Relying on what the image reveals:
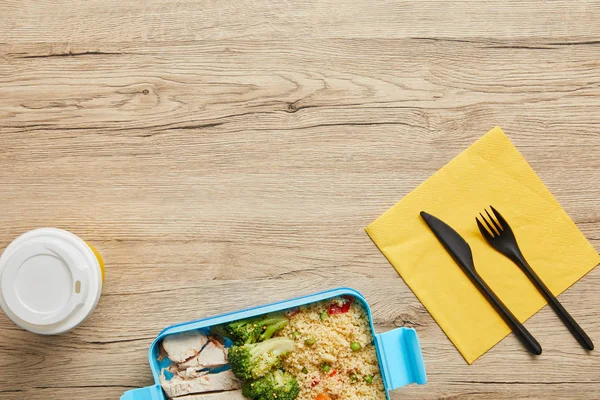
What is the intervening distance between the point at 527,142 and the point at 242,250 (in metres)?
0.65

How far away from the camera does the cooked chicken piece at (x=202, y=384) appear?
3.09 feet

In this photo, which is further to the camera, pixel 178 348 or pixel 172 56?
pixel 172 56

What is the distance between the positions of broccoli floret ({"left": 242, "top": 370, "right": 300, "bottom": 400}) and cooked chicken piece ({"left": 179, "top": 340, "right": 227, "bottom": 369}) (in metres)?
0.07

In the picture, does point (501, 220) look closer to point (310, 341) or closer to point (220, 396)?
point (310, 341)

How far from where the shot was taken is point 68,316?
0.98 m

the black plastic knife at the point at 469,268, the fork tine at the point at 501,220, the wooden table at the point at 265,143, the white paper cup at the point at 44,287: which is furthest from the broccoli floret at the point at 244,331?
the fork tine at the point at 501,220

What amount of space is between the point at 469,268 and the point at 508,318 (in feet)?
0.42

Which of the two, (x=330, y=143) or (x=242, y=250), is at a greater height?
(x=330, y=143)

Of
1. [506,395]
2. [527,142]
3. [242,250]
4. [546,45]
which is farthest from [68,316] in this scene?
[546,45]

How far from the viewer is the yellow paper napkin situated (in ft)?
3.57

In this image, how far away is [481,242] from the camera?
1102mm

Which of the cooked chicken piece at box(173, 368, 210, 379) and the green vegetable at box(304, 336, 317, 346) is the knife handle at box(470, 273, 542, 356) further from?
the cooked chicken piece at box(173, 368, 210, 379)

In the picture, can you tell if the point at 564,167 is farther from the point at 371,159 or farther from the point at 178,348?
the point at 178,348

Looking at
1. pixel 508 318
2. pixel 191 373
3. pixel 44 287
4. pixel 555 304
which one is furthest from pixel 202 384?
pixel 555 304
